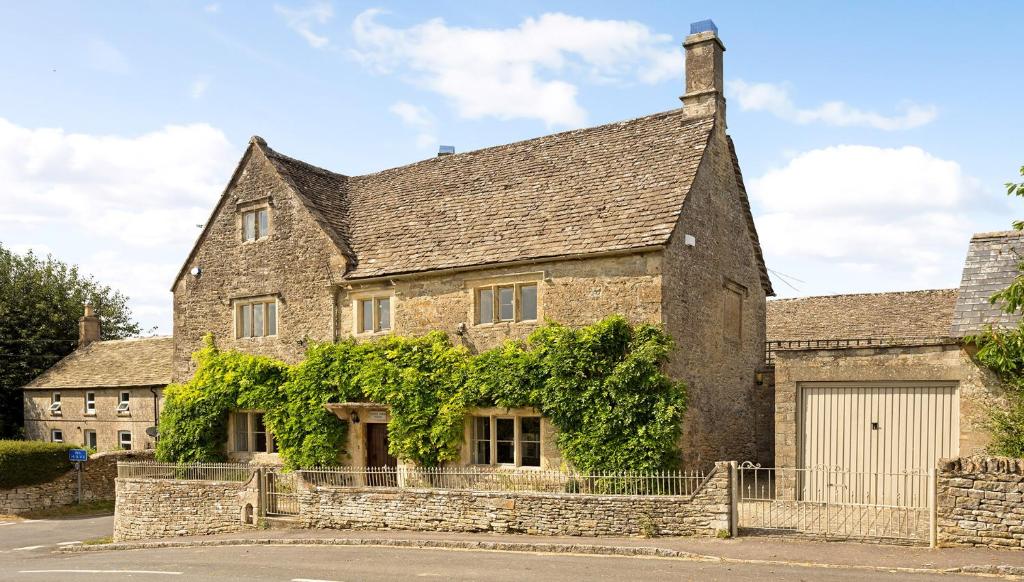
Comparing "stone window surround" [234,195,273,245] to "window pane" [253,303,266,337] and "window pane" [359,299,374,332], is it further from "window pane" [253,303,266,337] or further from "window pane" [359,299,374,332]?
"window pane" [359,299,374,332]

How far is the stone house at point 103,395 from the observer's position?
124 feet

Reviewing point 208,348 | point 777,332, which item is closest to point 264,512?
point 208,348

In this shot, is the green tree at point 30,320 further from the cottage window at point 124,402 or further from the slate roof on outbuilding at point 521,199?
the slate roof on outbuilding at point 521,199

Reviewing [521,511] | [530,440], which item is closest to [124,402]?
[530,440]

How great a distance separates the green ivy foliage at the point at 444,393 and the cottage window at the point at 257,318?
92 centimetres

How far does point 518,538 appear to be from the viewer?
16.7m

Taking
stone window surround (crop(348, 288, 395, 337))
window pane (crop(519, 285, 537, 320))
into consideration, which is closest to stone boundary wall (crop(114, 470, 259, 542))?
stone window surround (crop(348, 288, 395, 337))

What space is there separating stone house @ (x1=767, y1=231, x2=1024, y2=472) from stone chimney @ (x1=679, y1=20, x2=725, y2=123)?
704 cm

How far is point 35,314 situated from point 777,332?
39.0 meters

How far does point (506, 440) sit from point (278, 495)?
5911 millimetres

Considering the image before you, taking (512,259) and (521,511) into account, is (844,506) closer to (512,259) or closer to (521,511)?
(521,511)

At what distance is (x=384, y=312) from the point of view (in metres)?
23.6

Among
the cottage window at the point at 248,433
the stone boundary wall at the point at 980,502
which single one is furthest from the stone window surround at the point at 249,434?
the stone boundary wall at the point at 980,502

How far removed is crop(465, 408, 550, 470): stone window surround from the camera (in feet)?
66.0
